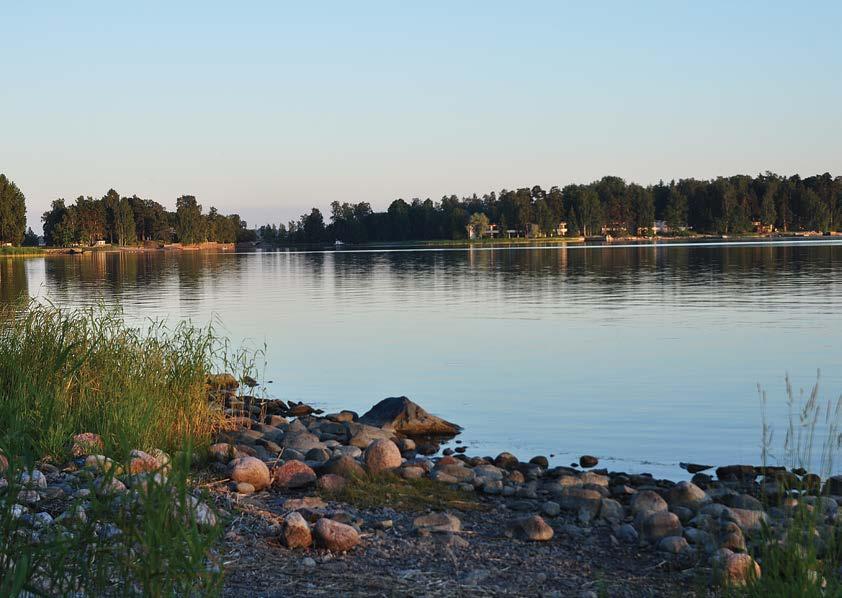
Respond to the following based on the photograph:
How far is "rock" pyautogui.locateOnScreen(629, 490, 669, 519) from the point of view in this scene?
10680 millimetres

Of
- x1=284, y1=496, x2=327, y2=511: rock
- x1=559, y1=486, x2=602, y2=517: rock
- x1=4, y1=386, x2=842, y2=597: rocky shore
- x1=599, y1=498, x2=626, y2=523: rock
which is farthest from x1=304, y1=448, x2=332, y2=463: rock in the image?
x1=599, y1=498, x2=626, y2=523: rock

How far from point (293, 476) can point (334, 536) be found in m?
2.90

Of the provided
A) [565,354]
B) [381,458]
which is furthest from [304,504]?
[565,354]

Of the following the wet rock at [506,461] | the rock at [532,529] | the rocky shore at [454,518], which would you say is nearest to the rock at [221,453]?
the rocky shore at [454,518]

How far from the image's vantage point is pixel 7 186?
15388cm

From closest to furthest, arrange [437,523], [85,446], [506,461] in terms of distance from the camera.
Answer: [437,523] → [85,446] → [506,461]

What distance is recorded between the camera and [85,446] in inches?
420

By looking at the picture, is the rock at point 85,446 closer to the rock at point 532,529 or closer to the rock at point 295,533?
the rock at point 295,533

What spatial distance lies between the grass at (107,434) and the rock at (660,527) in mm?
4915

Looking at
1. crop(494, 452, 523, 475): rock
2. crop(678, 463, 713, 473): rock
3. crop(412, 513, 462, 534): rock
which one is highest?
crop(412, 513, 462, 534): rock

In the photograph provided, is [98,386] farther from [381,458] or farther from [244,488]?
[381,458]

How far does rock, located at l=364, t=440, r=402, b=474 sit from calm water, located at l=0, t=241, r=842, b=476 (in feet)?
13.1

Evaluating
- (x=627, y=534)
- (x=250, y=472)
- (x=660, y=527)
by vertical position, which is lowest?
(x=627, y=534)

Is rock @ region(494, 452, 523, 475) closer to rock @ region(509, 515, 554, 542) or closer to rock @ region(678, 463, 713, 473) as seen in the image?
rock @ region(678, 463, 713, 473)
